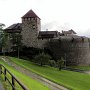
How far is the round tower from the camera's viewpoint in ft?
268

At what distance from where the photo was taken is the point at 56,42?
3204 inches

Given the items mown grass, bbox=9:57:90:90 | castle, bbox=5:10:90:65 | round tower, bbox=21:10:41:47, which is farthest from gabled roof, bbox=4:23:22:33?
mown grass, bbox=9:57:90:90

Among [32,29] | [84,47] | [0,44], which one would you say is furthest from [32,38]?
[84,47]

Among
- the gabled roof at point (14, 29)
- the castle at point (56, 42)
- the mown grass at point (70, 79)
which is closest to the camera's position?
the mown grass at point (70, 79)

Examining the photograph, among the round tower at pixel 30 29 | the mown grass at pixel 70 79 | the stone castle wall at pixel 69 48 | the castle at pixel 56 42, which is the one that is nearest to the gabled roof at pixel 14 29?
the castle at pixel 56 42

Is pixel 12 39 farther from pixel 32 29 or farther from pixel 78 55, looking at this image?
pixel 78 55

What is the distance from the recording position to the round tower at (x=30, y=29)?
268 feet

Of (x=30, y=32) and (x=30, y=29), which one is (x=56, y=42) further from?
(x=30, y=29)

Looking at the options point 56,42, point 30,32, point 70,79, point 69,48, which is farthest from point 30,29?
point 70,79

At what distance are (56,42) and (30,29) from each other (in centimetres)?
853

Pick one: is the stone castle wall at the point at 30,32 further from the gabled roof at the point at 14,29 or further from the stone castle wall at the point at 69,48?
the stone castle wall at the point at 69,48

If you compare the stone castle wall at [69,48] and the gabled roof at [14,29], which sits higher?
the gabled roof at [14,29]

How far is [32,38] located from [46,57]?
646 inches

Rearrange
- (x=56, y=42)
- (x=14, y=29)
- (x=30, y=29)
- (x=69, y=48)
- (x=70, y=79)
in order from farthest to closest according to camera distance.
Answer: (x=14, y=29) → (x=30, y=29) → (x=56, y=42) → (x=69, y=48) → (x=70, y=79)
